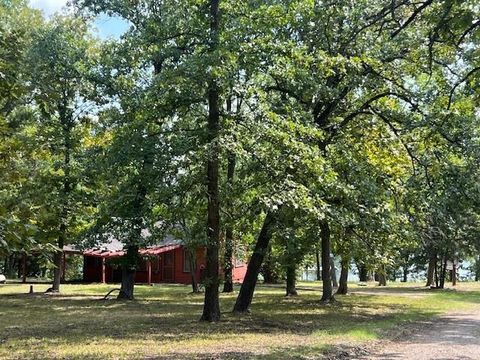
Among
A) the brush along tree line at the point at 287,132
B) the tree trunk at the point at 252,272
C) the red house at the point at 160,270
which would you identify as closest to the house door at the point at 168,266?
the red house at the point at 160,270

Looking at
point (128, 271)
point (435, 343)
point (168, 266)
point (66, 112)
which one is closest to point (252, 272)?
point (435, 343)

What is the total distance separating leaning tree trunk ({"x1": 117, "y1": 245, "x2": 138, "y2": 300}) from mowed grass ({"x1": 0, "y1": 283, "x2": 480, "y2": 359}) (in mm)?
1144

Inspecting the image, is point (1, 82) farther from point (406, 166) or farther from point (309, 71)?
point (406, 166)

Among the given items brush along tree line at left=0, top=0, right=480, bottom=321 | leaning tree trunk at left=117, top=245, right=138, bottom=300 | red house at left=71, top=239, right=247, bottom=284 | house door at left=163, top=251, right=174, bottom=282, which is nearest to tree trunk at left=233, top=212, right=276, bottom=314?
brush along tree line at left=0, top=0, right=480, bottom=321

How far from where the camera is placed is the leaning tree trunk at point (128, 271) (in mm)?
22141

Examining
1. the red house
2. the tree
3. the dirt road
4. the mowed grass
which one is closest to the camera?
the mowed grass

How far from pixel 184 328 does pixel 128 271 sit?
37.2 feet

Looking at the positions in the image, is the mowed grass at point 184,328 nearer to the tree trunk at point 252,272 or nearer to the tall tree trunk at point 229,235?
the tree trunk at point 252,272

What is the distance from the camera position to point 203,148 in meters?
12.3

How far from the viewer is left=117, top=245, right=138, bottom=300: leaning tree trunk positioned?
2214 cm

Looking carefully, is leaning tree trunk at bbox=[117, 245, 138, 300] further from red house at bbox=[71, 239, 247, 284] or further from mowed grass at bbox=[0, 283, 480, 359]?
red house at bbox=[71, 239, 247, 284]

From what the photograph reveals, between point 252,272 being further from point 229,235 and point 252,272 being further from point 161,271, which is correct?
point 161,271

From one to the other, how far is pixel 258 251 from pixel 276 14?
757 cm

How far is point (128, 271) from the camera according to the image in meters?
24.5
